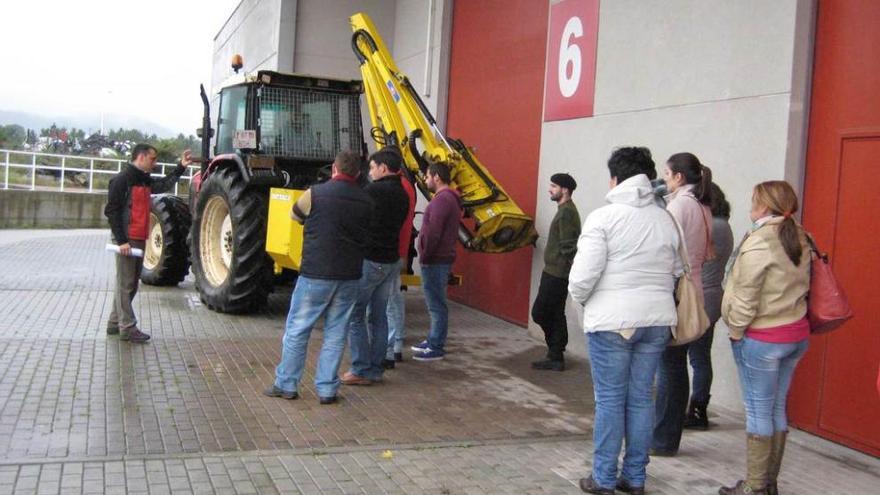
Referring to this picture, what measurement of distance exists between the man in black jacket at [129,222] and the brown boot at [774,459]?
535 centimetres

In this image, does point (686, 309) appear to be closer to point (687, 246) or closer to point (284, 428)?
point (687, 246)

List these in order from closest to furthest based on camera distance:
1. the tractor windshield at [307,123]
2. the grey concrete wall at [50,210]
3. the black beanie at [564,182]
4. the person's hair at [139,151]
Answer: the black beanie at [564,182] → the person's hair at [139,151] → the tractor windshield at [307,123] → the grey concrete wall at [50,210]

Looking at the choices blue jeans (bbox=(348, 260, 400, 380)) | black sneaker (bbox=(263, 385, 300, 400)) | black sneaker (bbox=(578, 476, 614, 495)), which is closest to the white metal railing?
blue jeans (bbox=(348, 260, 400, 380))

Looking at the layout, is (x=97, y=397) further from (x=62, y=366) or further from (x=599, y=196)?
(x=599, y=196)

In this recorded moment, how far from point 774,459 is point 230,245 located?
681 centimetres

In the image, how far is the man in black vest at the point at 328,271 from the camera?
20.1 feet

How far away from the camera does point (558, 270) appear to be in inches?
304

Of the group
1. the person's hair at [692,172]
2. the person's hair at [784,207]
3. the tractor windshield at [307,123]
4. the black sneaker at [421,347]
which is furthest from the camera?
the tractor windshield at [307,123]

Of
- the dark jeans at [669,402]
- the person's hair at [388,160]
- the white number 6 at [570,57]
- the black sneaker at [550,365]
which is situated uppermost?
the white number 6 at [570,57]

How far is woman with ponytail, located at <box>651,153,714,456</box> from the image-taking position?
5254mm

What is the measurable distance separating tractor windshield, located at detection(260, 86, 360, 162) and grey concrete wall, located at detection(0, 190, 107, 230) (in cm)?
1425

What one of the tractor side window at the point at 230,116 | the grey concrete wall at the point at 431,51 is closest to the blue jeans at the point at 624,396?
the tractor side window at the point at 230,116

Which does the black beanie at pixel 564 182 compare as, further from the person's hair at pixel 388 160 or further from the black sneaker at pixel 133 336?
the black sneaker at pixel 133 336

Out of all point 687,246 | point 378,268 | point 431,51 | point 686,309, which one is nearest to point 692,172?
point 687,246
